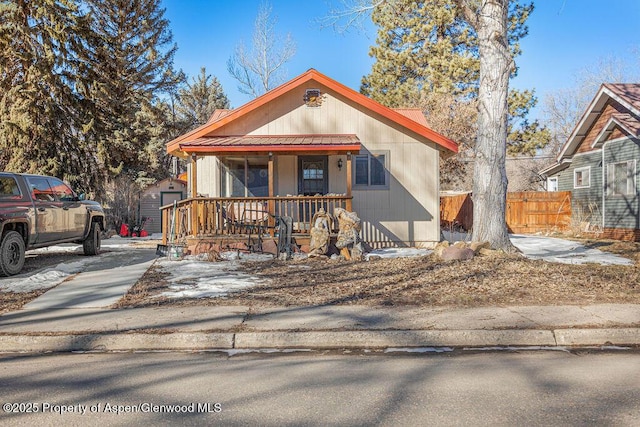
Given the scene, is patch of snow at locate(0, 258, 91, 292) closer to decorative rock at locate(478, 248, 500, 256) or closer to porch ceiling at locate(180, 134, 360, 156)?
porch ceiling at locate(180, 134, 360, 156)

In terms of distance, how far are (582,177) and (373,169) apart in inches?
461

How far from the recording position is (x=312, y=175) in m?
13.9

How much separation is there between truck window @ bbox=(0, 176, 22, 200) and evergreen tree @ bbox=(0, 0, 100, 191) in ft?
39.0

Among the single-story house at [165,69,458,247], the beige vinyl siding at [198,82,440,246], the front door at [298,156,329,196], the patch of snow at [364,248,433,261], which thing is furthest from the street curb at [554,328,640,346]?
the front door at [298,156,329,196]

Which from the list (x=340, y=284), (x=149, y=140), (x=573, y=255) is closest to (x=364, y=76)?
(x=149, y=140)

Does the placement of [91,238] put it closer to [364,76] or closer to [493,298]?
[493,298]

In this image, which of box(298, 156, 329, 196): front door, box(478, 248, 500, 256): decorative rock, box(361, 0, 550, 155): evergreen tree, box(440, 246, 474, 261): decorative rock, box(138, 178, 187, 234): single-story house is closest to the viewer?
box(440, 246, 474, 261): decorative rock

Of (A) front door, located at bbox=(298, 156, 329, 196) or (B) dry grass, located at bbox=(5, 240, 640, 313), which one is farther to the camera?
(A) front door, located at bbox=(298, 156, 329, 196)

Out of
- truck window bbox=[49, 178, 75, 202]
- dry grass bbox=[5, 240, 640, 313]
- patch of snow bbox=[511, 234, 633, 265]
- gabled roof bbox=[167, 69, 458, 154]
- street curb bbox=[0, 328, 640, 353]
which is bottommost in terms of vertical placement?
street curb bbox=[0, 328, 640, 353]

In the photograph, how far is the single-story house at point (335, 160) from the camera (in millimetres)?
13336

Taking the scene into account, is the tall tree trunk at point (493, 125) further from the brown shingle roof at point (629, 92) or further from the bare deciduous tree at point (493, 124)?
the brown shingle roof at point (629, 92)

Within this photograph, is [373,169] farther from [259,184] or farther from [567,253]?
[567,253]

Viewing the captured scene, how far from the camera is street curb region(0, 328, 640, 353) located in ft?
16.8

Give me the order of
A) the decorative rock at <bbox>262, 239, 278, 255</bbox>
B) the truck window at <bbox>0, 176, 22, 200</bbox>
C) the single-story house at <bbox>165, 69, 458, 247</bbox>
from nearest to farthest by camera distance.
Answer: the truck window at <bbox>0, 176, 22, 200</bbox>
the decorative rock at <bbox>262, 239, 278, 255</bbox>
the single-story house at <bbox>165, 69, 458, 247</bbox>
